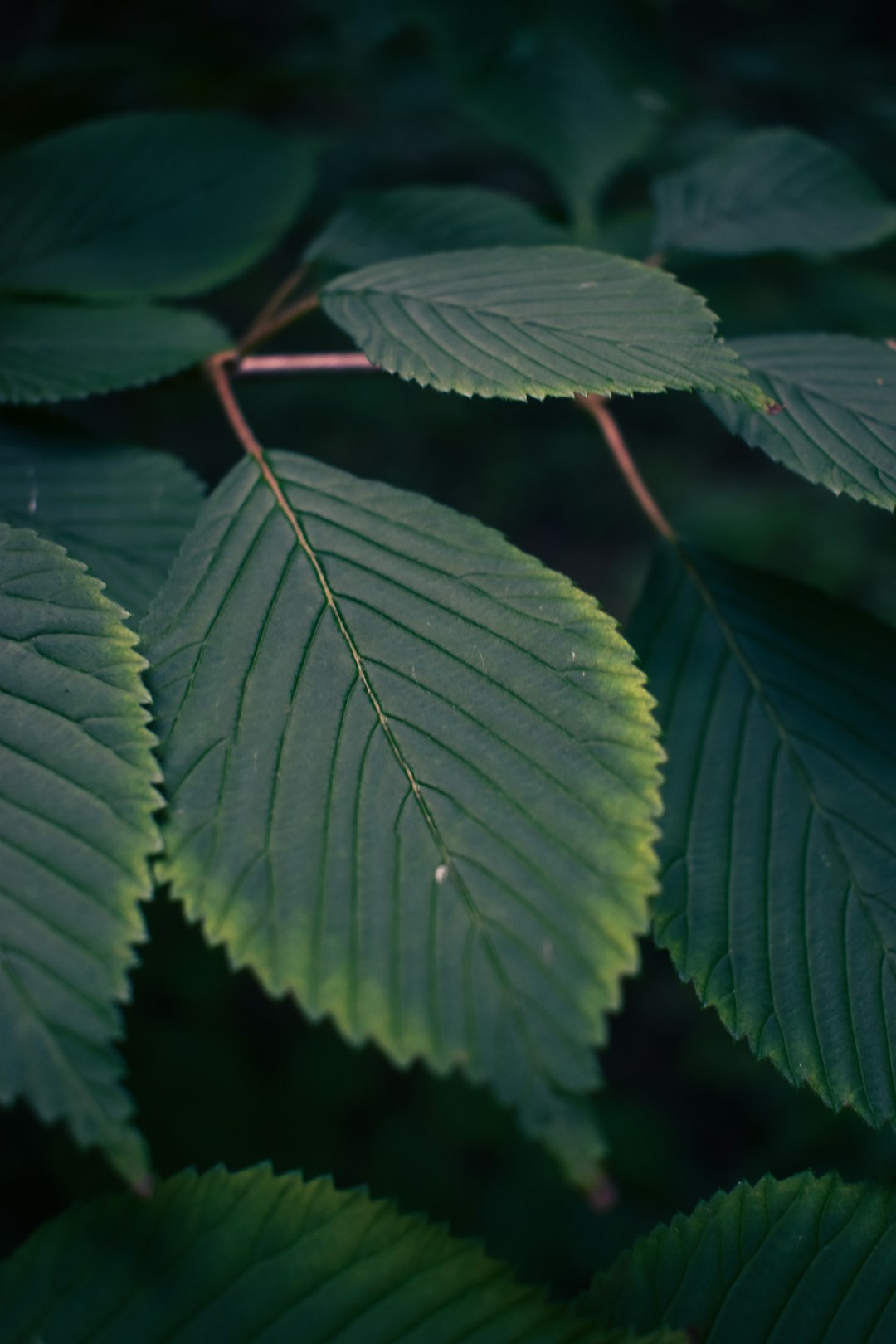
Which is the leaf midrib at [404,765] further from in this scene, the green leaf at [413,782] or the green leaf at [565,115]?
the green leaf at [565,115]

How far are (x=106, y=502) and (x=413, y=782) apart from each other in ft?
1.73

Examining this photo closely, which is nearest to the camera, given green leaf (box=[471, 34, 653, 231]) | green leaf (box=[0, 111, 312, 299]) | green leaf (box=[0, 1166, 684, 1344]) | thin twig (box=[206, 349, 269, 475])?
green leaf (box=[0, 1166, 684, 1344])

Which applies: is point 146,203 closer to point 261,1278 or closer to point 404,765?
point 404,765

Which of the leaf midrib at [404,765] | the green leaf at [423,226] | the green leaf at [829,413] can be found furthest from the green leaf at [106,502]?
the green leaf at [829,413]

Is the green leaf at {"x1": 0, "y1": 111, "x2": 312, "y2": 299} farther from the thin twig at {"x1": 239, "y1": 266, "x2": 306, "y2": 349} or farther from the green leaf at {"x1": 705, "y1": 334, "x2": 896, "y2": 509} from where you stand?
the green leaf at {"x1": 705, "y1": 334, "x2": 896, "y2": 509}

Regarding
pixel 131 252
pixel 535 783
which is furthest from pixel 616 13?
pixel 535 783

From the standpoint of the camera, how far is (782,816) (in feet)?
2.88

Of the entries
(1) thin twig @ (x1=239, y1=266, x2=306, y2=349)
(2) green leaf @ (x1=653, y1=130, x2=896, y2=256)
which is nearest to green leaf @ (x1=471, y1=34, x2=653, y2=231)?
(2) green leaf @ (x1=653, y1=130, x2=896, y2=256)

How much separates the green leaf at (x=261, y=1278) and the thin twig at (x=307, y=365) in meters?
0.81

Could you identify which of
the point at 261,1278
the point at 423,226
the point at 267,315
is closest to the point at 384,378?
the point at 423,226

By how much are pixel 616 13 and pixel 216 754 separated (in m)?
1.95

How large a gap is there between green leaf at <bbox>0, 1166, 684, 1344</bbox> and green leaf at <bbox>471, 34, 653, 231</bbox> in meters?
1.52

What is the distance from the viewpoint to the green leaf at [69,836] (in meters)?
0.54

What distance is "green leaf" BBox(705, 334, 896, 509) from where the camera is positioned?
826 mm
